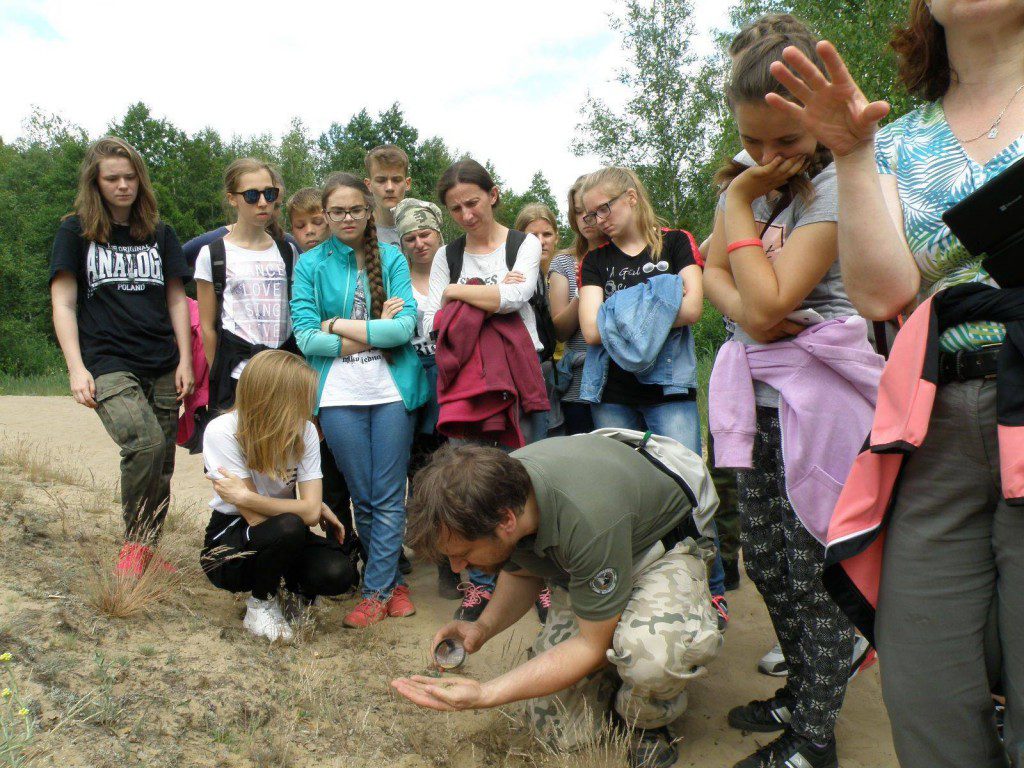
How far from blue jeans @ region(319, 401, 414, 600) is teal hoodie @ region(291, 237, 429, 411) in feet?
0.52

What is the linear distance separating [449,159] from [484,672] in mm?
42993

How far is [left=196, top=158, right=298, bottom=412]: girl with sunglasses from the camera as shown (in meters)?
4.22

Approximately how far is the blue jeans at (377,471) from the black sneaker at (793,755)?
2.00m

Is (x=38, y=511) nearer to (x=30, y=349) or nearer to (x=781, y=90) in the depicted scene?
(x=781, y=90)

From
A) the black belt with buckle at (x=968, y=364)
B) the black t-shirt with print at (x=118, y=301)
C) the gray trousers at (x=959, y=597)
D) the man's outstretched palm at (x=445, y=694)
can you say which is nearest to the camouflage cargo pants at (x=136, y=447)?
the black t-shirt with print at (x=118, y=301)

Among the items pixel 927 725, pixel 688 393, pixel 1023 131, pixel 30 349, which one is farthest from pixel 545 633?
pixel 30 349

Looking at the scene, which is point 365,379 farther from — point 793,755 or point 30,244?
point 30,244

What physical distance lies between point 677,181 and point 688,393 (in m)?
22.3

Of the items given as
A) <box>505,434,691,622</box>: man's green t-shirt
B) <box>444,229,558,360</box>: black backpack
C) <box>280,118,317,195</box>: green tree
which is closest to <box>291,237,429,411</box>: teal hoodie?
<box>444,229,558,360</box>: black backpack

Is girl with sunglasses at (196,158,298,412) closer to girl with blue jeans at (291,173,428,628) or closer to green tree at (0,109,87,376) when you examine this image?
girl with blue jeans at (291,173,428,628)

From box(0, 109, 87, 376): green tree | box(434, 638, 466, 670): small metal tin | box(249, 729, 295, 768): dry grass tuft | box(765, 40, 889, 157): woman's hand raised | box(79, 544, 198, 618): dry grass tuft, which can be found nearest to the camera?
box(765, 40, 889, 157): woman's hand raised

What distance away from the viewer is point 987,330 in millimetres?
1461

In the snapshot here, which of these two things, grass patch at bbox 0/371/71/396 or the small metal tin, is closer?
the small metal tin

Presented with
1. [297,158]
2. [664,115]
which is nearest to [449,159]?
[297,158]
